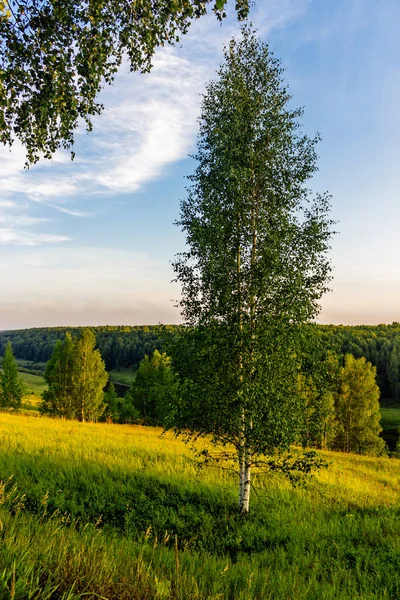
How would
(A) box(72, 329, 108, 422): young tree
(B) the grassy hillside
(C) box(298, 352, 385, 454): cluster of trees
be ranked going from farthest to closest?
(C) box(298, 352, 385, 454): cluster of trees
(A) box(72, 329, 108, 422): young tree
(B) the grassy hillside

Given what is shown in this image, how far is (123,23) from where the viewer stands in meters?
6.50

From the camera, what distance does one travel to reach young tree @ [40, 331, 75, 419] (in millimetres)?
41062

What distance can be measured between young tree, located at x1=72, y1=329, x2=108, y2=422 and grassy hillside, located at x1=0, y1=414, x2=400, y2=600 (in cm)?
2533

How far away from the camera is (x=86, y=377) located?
4003 cm

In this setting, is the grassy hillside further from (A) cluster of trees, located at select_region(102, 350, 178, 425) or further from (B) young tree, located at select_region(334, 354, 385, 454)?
(A) cluster of trees, located at select_region(102, 350, 178, 425)

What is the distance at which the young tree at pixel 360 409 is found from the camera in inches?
1586

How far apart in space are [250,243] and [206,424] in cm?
513

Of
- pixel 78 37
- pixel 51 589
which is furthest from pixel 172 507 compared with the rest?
pixel 78 37

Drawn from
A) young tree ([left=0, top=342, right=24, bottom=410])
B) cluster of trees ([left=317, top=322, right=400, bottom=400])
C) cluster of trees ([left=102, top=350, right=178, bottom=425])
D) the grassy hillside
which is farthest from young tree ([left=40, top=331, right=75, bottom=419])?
cluster of trees ([left=317, top=322, right=400, bottom=400])

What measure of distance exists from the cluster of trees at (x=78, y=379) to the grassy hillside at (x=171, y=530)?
25.4m

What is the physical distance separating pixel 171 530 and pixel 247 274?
20.8ft

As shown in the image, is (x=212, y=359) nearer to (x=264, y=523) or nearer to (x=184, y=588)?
(x=264, y=523)

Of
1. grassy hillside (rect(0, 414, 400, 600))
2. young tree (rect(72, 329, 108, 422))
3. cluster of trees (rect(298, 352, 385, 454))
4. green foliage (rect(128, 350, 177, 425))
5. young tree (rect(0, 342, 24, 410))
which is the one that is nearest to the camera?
grassy hillside (rect(0, 414, 400, 600))

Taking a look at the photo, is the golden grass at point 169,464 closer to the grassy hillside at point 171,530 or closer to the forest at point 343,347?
the grassy hillside at point 171,530
